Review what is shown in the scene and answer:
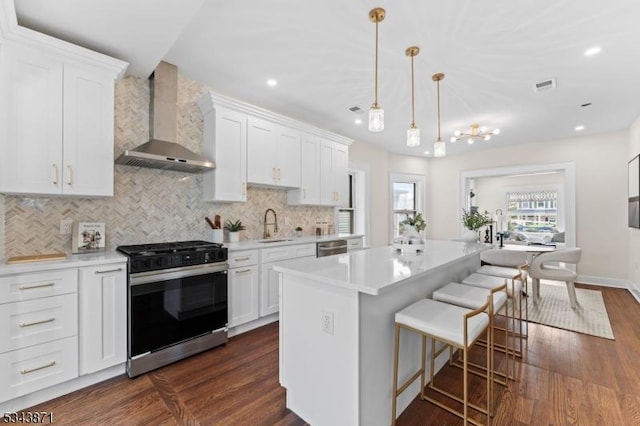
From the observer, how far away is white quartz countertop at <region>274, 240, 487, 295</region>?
1.48 m

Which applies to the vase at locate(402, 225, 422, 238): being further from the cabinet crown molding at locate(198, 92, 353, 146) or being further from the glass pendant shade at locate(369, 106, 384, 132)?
the cabinet crown molding at locate(198, 92, 353, 146)

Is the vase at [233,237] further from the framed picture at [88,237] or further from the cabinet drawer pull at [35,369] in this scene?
the cabinet drawer pull at [35,369]

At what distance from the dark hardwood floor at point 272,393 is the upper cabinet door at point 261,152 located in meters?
1.96

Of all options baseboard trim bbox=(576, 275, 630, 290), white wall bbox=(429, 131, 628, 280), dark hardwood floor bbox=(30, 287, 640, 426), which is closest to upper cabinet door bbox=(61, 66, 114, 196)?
dark hardwood floor bbox=(30, 287, 640, 426)

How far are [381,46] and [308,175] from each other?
6.72 ft

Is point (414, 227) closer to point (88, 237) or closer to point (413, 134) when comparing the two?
point (413, 134)

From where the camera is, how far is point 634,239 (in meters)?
4.55

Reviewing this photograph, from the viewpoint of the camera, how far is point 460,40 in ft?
7.95

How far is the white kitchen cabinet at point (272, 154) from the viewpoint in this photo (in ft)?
11.5

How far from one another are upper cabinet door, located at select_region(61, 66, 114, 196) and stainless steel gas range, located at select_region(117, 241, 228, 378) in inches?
24.8

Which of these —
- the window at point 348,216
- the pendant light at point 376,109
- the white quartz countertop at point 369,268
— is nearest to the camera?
the white quartz countertop at point 369,268

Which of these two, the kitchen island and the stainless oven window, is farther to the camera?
the stainless oven window

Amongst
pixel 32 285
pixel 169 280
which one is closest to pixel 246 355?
pixel 169 280

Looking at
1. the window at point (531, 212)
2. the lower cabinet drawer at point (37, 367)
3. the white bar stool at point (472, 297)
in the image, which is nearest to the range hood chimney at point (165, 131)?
the lower cabinet drawer at point (37, 367)
